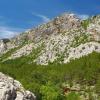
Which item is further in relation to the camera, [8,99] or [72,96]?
[72,96]

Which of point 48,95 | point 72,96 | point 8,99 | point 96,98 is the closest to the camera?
point 8,99

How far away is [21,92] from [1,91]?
5.68 meters

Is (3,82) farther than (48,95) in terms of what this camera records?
No

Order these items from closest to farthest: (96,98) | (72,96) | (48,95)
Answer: (48,95) → (72,96) → (96,98)

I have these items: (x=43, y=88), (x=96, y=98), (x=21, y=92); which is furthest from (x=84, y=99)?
(x=21, y=92)

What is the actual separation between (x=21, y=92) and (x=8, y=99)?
5063 mm

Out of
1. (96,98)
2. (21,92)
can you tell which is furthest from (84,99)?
(21,92)

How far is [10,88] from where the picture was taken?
7938 centimetres

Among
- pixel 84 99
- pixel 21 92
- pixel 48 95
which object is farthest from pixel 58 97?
pixel 21 92

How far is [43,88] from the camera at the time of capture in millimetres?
180750

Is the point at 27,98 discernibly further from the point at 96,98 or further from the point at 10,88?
the point at 96,98

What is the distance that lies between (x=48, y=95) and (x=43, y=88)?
13358 mm

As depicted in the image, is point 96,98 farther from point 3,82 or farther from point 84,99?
point 3,82

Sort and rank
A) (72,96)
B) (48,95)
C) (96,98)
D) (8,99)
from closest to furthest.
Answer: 1. (8,99)
2. (48,95)
3. (72,96)
4. (96,98)
